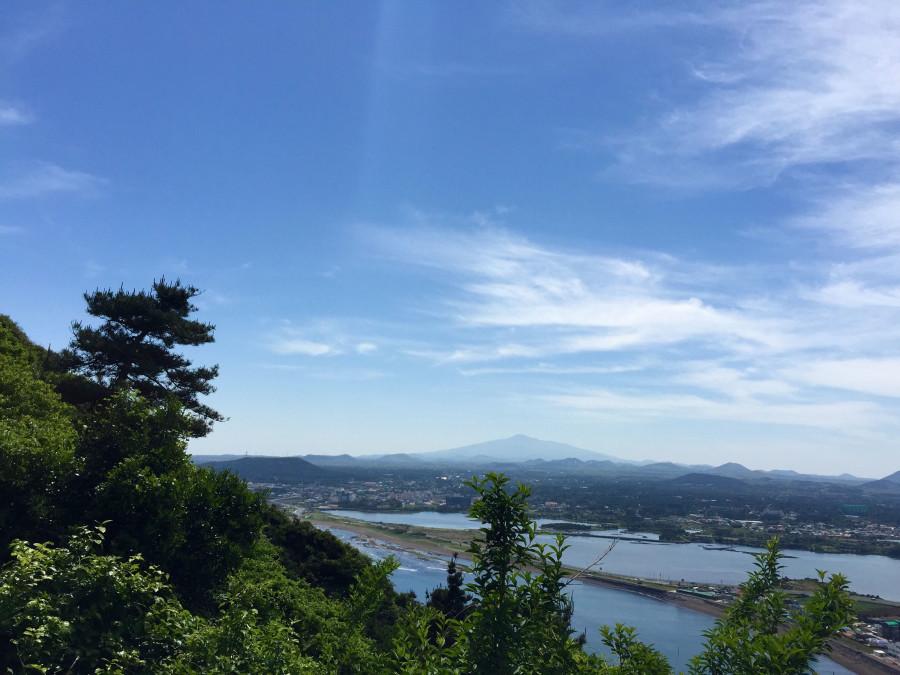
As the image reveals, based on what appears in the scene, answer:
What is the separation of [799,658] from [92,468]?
8.64 metres

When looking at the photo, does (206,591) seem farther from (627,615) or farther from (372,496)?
→ (372,496)

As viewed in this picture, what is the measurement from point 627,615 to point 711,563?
29.9 meters

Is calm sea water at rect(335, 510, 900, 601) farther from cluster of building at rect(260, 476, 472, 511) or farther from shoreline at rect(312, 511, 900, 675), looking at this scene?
cluster of building at rect(260, 476, 472, 511)

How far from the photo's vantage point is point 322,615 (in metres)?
10.4

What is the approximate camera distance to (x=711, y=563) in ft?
204

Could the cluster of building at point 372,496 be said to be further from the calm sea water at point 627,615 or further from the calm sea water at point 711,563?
the calm sea water at point 627,615

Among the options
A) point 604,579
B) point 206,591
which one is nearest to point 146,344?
point 206,591

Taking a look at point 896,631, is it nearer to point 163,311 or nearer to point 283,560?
point 283,560

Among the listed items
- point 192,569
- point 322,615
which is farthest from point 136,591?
point 322,615

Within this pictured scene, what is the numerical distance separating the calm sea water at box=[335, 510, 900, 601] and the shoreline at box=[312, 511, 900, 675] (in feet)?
18.7

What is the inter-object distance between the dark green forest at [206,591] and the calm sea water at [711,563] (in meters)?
40.7

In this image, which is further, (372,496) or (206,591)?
(372,496)

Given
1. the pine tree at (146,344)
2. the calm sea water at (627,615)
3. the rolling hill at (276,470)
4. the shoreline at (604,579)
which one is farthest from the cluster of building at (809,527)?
the rolling hill at (276,470)

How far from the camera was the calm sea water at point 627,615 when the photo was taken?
3060 cm
